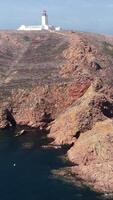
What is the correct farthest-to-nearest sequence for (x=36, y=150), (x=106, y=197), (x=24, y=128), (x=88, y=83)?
(x=88, y=83)
(x=24, y=128)
(x=36, y=150)
(x=106, y=197)

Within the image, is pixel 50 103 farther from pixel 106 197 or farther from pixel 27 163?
pixel 106 197

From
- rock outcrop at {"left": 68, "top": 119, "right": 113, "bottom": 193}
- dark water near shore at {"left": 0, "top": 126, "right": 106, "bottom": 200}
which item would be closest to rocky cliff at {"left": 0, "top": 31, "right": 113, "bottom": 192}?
rock outcrop at {"left": 68, "top": 119, "right": 113, "bottom": 193}

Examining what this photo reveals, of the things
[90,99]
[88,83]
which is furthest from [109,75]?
[90,99]

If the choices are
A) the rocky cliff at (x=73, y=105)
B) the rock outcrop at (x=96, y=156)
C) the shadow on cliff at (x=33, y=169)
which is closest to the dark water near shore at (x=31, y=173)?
the shadow on cliff at (x=33, y=169)

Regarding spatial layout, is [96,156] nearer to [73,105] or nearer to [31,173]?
[31,173]

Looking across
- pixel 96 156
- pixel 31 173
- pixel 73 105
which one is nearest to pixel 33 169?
pixel 31 173

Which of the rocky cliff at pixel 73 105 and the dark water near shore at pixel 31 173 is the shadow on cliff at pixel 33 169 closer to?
the dark water near shore at pixel 31 173
